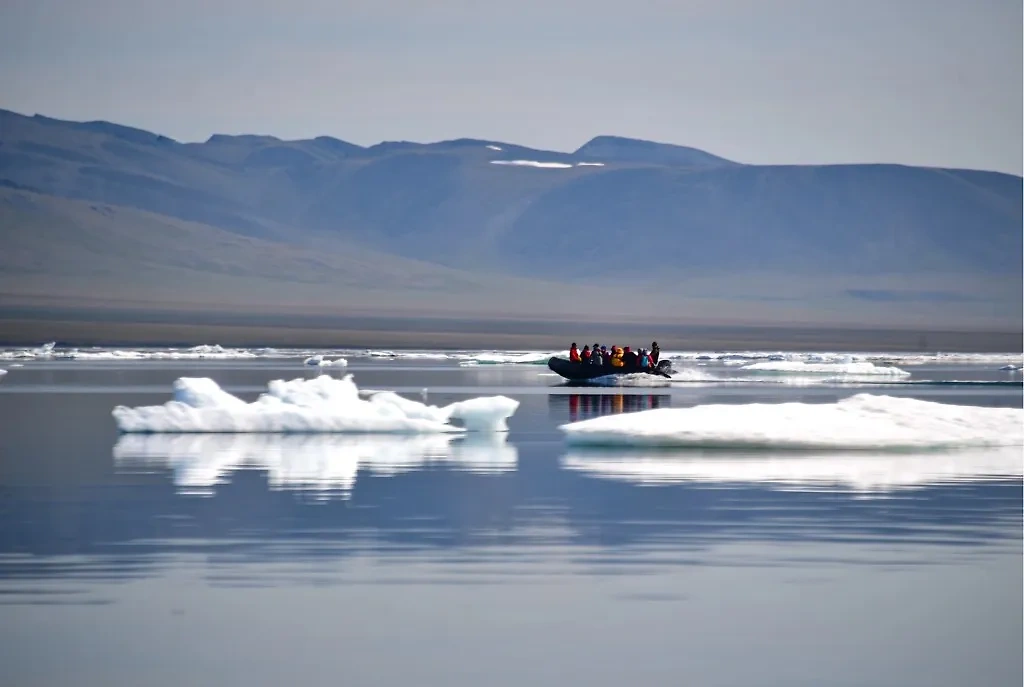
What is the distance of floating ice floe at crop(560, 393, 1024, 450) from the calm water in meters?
0.83

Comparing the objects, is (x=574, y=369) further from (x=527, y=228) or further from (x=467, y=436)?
(x=527, y=228)

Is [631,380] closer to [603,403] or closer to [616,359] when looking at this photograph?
[616,359]

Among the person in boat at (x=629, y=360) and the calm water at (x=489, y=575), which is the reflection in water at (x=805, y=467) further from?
the person in boat at (x=629, y=360)

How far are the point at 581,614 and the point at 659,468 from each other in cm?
794

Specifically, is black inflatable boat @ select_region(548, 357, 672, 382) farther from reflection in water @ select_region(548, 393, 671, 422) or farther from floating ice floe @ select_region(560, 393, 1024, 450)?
floating ice floe @ select_region(560, 393, 1024, 450)

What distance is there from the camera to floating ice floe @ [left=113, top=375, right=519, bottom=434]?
21.2m

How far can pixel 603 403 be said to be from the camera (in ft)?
106

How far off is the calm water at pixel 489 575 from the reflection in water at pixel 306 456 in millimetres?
105

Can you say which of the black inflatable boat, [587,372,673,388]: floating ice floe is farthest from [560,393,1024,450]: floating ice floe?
the black inflatable boat

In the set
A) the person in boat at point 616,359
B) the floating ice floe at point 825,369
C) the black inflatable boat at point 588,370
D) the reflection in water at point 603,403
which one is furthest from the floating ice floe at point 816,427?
the floating ice floe at point 825,369

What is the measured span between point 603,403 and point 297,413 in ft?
39.0

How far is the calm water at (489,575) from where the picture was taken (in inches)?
331

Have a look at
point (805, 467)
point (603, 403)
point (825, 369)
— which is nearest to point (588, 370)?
point (603, 403)

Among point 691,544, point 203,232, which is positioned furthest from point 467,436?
point 203,232
